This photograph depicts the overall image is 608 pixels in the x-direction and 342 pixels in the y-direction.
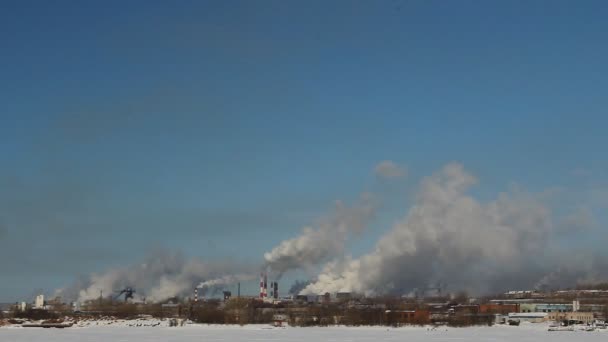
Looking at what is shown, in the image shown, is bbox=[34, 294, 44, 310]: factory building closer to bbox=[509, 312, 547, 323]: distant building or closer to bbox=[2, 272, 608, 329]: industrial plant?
bbox=[2, 272, 608, 329]: industrial plant

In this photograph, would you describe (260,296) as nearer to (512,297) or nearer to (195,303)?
Result: (195,303)

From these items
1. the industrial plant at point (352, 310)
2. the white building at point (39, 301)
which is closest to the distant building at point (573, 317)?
the industrial plant at point (352, 310)

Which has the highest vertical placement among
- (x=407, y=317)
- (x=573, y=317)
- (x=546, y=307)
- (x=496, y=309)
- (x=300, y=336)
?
(x=546, y=307)

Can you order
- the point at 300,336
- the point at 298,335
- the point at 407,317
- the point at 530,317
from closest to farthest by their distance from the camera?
the point at 300,336, the point at 298,335, the point at 407,317, the point at 530,317

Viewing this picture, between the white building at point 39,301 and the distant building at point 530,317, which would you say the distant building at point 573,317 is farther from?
the white building at point 39,301

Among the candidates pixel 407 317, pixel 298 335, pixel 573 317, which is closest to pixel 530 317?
pixel 573 317

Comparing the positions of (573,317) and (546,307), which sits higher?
(546,307)

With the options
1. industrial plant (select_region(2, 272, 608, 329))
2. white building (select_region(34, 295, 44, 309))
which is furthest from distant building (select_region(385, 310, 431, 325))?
white building (select_region(34, 295, 44, 309))

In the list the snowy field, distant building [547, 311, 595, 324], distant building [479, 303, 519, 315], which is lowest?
the snowy field

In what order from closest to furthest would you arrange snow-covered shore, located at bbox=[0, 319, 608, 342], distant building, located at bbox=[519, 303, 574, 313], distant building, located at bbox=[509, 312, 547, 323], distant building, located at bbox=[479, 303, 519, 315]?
1. snow-covered shore, located at bbox=[0, 319, 608, 342]
2. distant building, located at bbox=[509, 312, 547, 323]
3. distant building, located at bbox=[479, 303, 519, 315]
4. distant building, located at bbox=[519, 303, 574, 313]

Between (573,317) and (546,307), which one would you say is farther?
(546,307)

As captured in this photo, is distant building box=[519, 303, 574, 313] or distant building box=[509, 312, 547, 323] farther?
Result: distant building box=[519, 303, 574, 313]

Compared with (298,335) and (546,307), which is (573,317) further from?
(298,335)

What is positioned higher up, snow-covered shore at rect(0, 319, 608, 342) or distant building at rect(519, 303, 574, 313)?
distant building at rect(519, 303, 574, 313)
